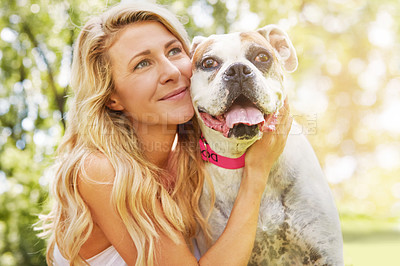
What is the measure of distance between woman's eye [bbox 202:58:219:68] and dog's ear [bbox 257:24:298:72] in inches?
16.6

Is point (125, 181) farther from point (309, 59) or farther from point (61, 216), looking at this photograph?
point (309, 59)

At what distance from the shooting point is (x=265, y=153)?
2.10 m

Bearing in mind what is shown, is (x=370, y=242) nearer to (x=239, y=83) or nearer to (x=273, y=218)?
(x=273, y=218)

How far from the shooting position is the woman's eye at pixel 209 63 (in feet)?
6.95

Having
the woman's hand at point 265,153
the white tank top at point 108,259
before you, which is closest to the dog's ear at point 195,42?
the woman's hand at point 265,153

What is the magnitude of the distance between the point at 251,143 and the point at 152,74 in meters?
0.72

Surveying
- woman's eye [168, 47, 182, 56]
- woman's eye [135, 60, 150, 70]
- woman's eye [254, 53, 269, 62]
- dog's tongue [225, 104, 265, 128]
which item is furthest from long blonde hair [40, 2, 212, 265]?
woman's eye [254, 53, 269, 62]

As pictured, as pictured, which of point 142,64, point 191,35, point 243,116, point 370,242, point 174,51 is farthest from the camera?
point 370,242

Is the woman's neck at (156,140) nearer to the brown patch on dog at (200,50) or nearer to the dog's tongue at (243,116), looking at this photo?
the brown patch on dog at (200,50)

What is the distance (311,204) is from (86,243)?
1.42 meters

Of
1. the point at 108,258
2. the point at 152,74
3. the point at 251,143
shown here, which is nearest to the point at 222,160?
the point at 251,143

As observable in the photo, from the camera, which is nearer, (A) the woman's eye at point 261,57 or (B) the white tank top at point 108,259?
(A) the woman's eye at point 261,57

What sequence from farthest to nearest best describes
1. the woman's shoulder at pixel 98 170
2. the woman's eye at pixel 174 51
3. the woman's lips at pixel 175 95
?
the woman's eye at pixel 174 51 < the woman's lips at pixel 175 95 < the woman's shoulder at pixel 98 170

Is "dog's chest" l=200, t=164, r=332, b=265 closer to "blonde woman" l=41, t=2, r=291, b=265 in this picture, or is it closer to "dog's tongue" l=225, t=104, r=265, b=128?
"blonde woman" l=41, t=2, r=291, b=265
